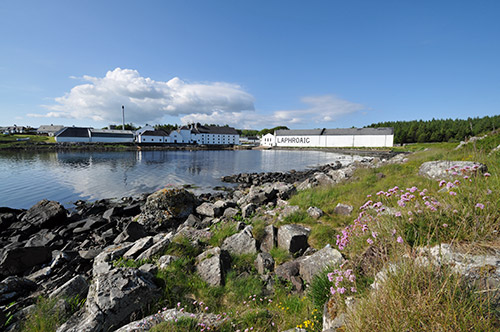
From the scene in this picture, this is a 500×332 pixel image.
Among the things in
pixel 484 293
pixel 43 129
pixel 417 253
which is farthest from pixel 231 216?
pixel 43 129

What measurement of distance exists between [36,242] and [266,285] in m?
10.4

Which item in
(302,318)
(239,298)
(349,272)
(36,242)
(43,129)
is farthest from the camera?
(43,129)

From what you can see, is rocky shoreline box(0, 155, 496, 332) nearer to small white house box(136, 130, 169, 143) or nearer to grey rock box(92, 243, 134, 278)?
grey rock box(92, 243, 134, 278)

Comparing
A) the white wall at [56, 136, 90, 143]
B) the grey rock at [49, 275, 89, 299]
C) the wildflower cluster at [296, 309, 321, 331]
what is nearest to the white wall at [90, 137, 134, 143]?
the white wall at [56, 136, 90, 143]

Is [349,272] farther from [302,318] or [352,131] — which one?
[352,131]

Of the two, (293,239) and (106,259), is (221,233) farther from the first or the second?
(106,259)

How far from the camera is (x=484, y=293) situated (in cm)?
207

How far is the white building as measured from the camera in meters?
116

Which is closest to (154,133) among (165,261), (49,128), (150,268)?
(49,128)

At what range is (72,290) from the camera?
408 centimetres

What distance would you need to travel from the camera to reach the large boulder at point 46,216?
11.1m

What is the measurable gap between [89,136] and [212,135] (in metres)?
56.7

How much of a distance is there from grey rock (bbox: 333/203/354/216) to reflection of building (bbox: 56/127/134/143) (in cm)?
10900

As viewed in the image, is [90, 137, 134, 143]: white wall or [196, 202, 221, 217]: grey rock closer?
[196, 202, 221, 217]: grey rock
